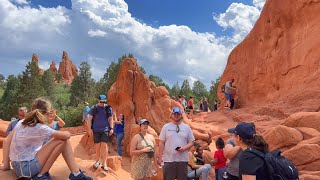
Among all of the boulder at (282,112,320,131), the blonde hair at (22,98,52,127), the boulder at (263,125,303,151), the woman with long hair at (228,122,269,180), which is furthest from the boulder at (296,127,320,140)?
the blonde hair at (22,98,52,127)

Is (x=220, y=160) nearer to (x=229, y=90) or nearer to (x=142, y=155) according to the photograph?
(x=142, y=155)

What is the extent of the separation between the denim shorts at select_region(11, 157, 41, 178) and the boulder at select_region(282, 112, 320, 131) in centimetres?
771

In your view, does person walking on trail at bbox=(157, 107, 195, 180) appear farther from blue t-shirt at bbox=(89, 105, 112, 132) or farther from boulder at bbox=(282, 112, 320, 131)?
boulder at bbox=(282, 112, 320, 131)

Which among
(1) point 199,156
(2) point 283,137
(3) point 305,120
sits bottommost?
(1) point 199,156

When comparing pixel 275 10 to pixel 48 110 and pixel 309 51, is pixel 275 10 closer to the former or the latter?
pixel 309 51

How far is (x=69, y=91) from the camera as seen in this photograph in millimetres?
56344

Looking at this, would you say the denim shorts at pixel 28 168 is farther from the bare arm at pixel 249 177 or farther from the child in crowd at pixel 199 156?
the child in crowd at pixel 199 156

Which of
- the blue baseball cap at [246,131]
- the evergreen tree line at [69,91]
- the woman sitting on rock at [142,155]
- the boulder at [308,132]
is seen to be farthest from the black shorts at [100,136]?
the evergreen tree line at [69,91]

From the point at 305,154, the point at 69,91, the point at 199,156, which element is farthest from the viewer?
the point at 69,91

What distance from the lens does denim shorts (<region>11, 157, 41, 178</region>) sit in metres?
4.41

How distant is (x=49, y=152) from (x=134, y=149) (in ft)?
7.39

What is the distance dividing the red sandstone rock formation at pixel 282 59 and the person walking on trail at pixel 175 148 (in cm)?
845

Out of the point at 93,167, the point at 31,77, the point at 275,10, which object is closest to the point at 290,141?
the point at 93,167

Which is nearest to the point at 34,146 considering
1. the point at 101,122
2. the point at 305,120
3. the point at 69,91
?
the point at 101,122
